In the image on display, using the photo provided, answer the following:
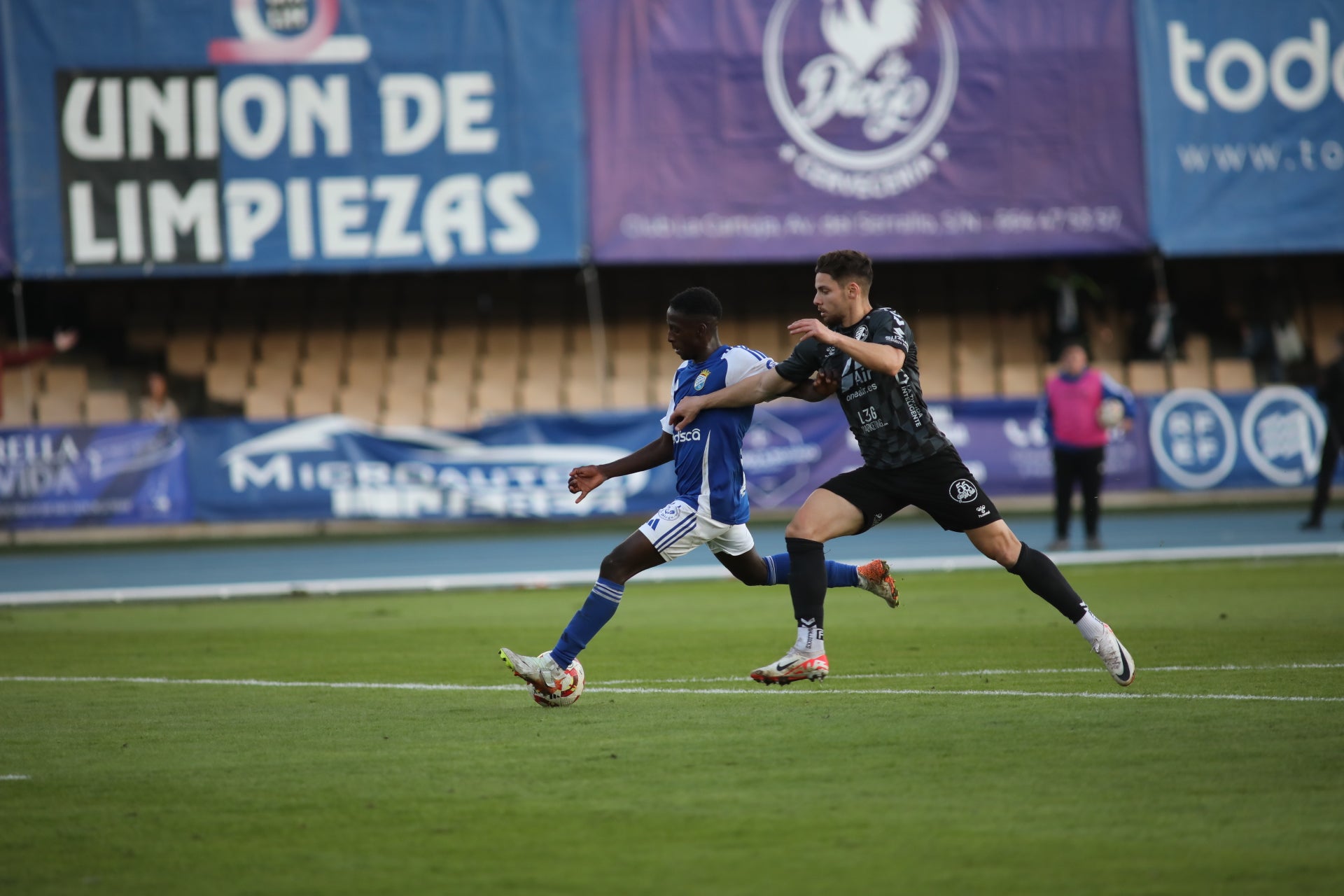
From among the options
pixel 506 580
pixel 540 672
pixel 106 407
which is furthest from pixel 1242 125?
pixel 540 672

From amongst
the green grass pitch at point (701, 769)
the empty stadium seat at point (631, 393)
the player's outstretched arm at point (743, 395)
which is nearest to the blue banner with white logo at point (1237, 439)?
the empty stadium seat at point (631, 393)

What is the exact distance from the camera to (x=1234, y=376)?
2425cm

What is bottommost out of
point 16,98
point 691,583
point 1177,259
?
point 691,583

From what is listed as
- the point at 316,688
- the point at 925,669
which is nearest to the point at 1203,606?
the point at 925,669

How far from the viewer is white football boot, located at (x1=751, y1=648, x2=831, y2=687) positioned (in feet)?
25.0

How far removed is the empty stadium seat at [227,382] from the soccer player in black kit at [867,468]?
18.2 meters

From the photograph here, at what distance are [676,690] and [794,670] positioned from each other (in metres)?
0.74

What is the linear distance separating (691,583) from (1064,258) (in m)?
14.4

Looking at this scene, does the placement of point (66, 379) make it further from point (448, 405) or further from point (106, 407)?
point (448, 405)

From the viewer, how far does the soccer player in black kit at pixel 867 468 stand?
7629 millimetres

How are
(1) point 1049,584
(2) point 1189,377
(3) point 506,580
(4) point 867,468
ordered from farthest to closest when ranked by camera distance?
1. (2) point 1189,377
2. (3) point 506,580
3. (4) point 867,468
4. (1) point 1049,584

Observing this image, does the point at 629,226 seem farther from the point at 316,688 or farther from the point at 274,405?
the point at 316,688

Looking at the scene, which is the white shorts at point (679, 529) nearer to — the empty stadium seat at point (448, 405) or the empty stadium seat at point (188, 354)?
the empty stadium seat at point (448, 405)

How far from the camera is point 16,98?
22.1 m
